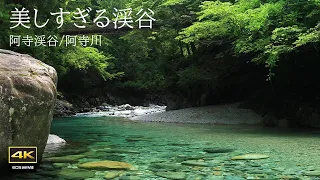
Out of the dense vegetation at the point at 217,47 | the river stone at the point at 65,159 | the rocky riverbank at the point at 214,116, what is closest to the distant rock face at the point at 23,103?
the river stone at the point at 65,159

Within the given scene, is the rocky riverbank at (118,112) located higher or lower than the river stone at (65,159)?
lower

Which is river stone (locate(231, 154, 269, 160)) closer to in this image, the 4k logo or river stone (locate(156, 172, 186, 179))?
river stone (locate(156, 172, 186, 179))

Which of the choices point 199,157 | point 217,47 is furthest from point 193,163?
point 217,47

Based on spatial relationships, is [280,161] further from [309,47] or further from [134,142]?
[309,47]

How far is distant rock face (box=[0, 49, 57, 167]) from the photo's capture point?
4.55m

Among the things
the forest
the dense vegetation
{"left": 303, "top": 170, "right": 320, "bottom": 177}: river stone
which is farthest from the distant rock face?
the dense vegetation

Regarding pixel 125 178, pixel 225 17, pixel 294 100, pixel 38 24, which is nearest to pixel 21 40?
pixel 38 24

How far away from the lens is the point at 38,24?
1253 cm

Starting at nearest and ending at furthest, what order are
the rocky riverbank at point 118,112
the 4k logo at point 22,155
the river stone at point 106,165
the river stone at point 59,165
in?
1. the 4k logo at point 22,155
2. the river stone at point 106,165
3. the river stone at point 59,165
4. the rocky riverbank at point 118,112

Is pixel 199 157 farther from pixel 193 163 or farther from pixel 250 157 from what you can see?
pixel 250 157

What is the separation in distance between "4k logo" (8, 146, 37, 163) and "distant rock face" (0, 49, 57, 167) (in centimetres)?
6

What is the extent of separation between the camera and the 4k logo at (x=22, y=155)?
4.70 m

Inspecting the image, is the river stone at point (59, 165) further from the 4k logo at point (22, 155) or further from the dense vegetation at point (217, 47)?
the dense vegetation at point (217, 47)

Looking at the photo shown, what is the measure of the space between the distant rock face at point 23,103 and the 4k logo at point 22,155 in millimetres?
60
